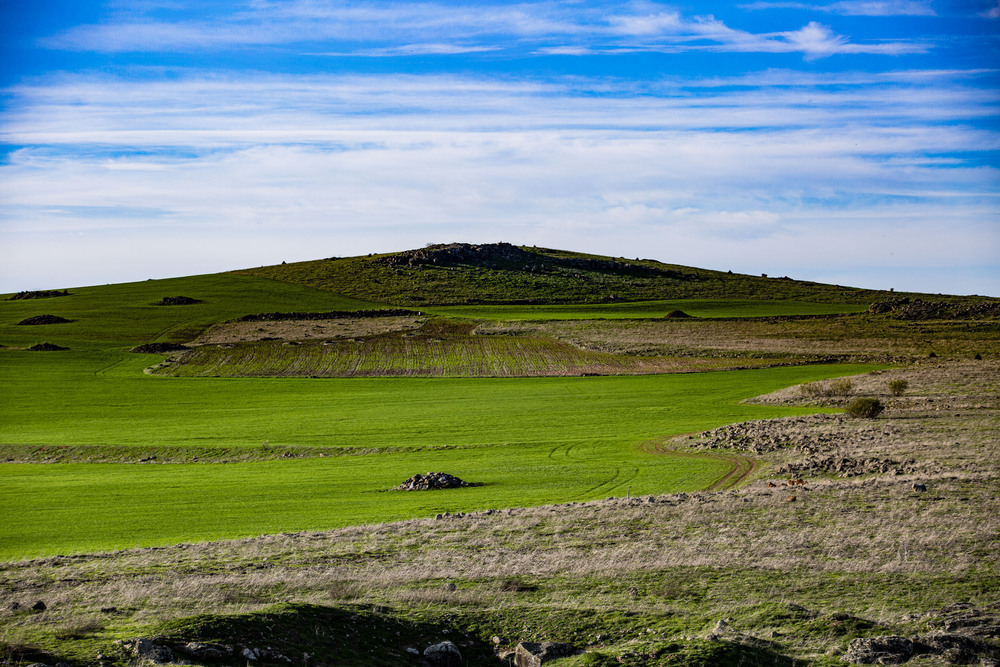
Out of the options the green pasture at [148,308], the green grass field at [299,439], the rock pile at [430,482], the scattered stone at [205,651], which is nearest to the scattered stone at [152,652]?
the scattered stone at [205,651]

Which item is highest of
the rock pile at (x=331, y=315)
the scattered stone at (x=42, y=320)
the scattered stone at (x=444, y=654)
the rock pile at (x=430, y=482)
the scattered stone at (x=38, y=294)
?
the scattered stone at (x=38, y=294)

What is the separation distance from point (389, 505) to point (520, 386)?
112 ft

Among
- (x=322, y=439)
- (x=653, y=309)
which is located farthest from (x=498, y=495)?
(x=653, y=309)

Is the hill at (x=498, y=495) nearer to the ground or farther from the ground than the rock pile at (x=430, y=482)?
farther from the ground

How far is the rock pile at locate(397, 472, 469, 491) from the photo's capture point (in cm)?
2915

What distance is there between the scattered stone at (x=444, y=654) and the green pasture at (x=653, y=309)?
7831cm

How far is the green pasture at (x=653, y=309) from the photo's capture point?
316 ft

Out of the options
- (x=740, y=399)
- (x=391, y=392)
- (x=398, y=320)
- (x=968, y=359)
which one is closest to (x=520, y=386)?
(x=391, y=392)

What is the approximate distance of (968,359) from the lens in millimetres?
63312

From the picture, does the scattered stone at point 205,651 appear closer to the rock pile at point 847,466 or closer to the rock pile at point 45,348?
the rock pile at point 847,466

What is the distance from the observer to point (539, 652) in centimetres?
1202

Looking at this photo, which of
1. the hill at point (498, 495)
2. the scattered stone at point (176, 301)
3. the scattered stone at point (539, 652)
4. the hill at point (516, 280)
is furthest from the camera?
the hill at point (516, 280)

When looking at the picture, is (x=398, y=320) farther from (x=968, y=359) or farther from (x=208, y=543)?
(x=208, y=543)

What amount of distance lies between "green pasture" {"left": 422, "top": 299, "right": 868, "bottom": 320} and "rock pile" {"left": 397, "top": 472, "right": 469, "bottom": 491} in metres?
61.0
